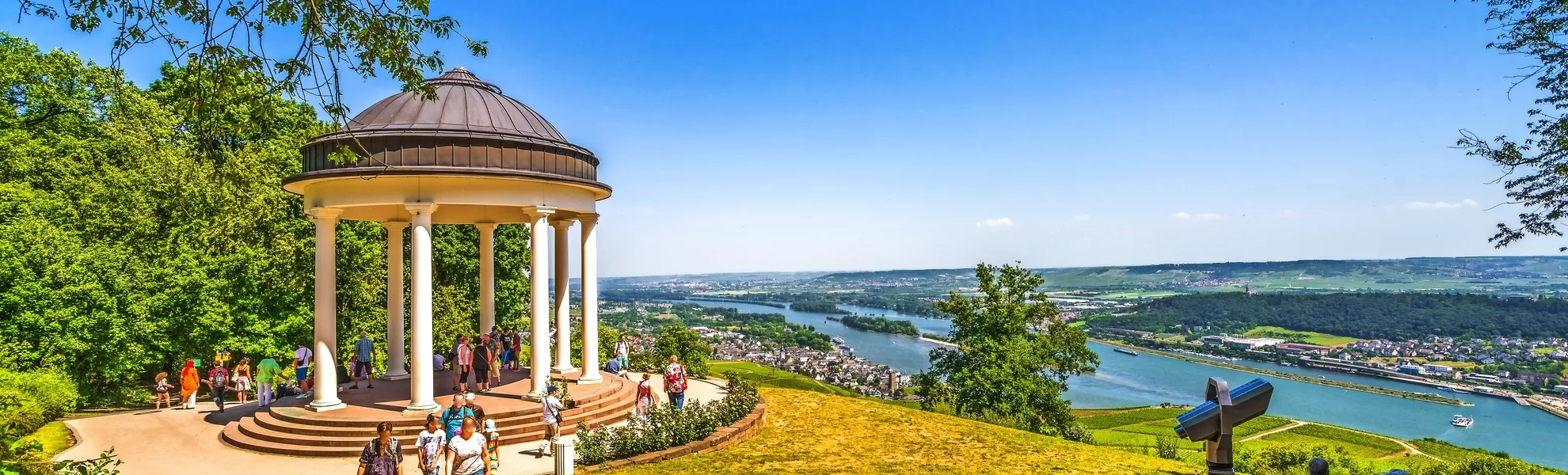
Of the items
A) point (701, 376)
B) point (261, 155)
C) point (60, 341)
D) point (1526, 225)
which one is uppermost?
point (261, 155)

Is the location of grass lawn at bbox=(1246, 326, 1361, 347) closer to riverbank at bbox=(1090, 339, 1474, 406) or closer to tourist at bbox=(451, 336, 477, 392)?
riverbank at bbox=(1090, 339, 1474, 406)

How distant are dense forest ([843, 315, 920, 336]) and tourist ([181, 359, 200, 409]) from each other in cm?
12631

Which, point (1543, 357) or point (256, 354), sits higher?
point (256, 354)

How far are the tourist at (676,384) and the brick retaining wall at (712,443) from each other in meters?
1.89

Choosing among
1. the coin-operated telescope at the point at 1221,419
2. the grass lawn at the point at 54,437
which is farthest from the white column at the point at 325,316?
the coin-operated telescope at the point at 1221,419

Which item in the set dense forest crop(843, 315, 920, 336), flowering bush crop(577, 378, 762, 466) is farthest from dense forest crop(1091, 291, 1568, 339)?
flowering bush crop(577, 378, 762, 466)

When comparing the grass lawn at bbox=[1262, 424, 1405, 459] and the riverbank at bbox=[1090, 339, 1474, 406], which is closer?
the grass lawn at bbox=[1262, 424, 1405, 459]

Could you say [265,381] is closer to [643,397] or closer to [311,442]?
[311,442]

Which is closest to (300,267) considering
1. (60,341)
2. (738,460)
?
A: (60,341)

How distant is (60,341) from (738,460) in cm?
1814

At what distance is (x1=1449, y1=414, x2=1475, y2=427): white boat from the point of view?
57.8m

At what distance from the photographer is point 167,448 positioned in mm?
13516

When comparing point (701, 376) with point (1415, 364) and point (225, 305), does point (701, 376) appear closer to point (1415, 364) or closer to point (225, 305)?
point (225, 305)

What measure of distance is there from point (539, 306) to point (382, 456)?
20.7ft
